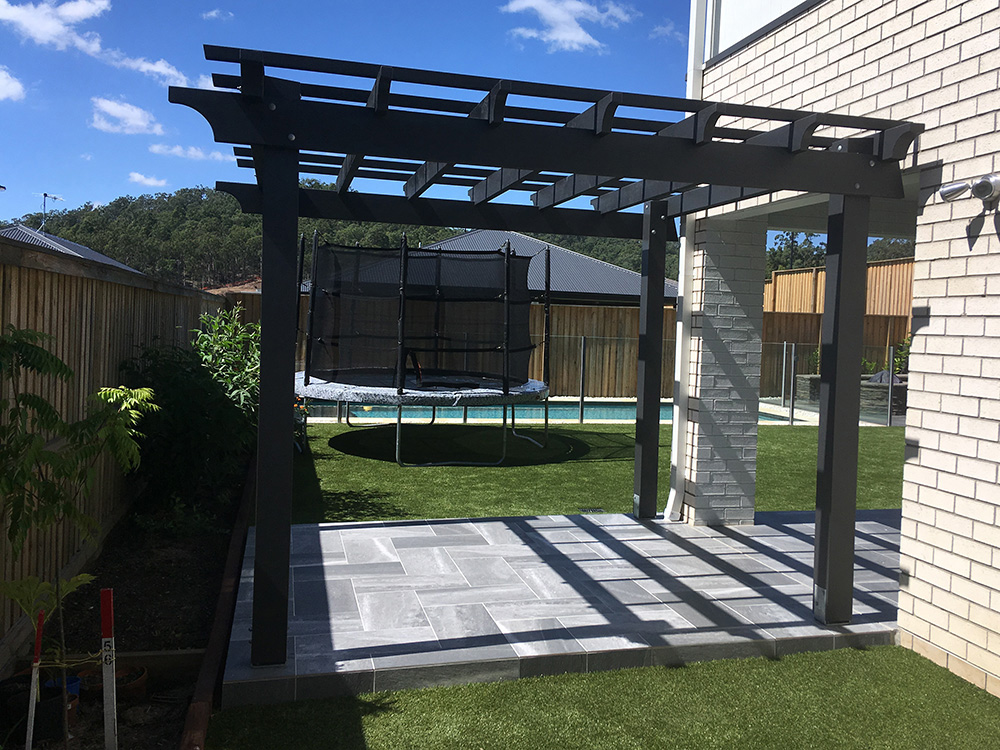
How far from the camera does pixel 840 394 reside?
370 centimetres

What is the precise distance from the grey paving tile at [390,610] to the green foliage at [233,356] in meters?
2.93

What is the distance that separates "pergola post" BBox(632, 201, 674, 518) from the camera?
5.54m

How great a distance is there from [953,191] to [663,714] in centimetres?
240

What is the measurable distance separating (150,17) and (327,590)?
114560 mm

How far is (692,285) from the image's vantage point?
5.70 metres

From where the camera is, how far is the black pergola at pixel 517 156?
10.1ft

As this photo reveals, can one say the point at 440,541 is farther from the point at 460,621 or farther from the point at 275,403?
the point at 275,403

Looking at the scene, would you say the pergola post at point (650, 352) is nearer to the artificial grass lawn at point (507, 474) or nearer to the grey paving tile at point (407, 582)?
the artificial grass lawn at point (507, 474)

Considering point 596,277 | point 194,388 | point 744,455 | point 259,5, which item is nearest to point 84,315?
point 194,388

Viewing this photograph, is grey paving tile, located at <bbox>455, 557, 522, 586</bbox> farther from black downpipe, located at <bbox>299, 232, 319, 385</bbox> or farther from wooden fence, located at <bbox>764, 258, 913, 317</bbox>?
wooden fence, located at <bbox>764, 258, 913, 317</bbox>

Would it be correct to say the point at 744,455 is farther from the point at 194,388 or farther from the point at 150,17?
the point at 150,17

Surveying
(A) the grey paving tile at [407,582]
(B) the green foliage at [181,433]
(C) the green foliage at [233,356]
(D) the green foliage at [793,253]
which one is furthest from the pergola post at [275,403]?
(D) the green foliage at [793,253]

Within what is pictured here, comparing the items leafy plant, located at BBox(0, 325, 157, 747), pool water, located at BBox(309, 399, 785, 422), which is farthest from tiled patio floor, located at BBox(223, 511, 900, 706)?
pool water, located at BBox(309, 399, 785, 422)

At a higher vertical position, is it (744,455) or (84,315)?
(84,315)
